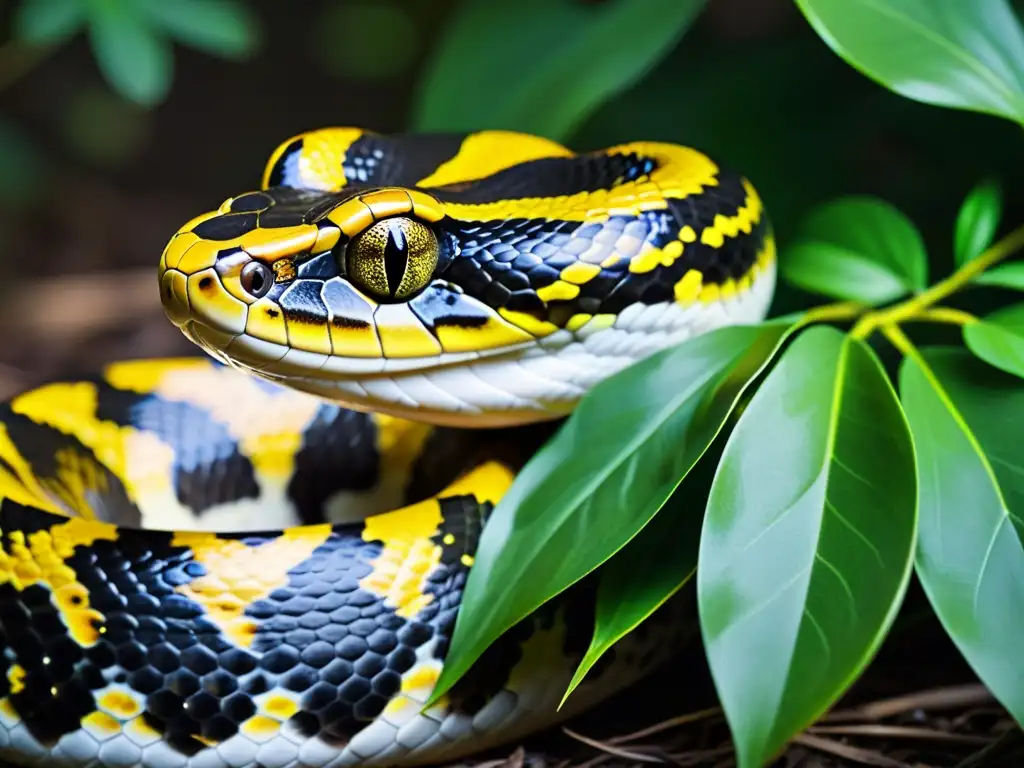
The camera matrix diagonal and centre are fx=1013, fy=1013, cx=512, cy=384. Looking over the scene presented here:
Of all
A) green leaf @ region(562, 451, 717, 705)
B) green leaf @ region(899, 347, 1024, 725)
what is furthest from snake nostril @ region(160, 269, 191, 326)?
green leaf @ region(899, 347, 1024, 725)

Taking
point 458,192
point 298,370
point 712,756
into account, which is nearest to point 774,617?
point 712,756

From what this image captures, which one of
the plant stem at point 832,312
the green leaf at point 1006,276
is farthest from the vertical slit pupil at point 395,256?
the green leaf at point 1006,276

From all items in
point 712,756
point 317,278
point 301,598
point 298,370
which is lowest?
point 712,756

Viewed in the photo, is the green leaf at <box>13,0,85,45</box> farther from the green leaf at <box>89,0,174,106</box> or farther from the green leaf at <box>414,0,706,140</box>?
the green leaf at <box>414,0,706,140</box>

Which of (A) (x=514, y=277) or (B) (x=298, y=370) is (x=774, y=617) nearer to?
(A) (x=514, y=277)

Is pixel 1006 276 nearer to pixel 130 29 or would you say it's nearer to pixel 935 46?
pixel 935 46

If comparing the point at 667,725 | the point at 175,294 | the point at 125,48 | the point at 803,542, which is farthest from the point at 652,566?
the point at 125,48
